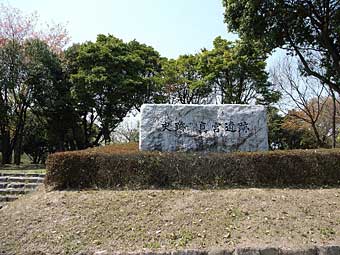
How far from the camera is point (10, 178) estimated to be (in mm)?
9680

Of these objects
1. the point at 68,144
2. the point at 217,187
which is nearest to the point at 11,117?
the point at 68,144

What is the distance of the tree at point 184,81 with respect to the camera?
22.3 metres

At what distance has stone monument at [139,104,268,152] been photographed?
9.13m

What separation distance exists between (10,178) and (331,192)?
7.85m

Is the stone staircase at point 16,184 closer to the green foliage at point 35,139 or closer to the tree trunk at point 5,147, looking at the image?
the tree trunk at point 5,147

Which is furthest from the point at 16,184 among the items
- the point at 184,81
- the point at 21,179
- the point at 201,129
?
the point at 184,81

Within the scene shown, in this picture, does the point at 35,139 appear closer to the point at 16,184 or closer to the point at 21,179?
the point at 21,179

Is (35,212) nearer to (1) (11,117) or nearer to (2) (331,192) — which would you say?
(2) (331,192)

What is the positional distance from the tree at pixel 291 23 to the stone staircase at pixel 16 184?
27.0ft

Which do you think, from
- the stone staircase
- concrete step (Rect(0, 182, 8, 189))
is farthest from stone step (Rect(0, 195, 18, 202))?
concrete step (Rect(0, 182, 8, 189))

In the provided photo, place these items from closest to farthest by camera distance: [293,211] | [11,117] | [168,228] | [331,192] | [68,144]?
[168,228]
[293,211]
[331,192]
[11,117]
[68,144]

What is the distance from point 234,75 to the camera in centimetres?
2152

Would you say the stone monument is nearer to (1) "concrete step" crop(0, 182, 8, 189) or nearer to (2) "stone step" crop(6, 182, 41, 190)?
(2) "stone step" crop(6, 182, 41, 190)

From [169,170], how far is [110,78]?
1292 centimetres
